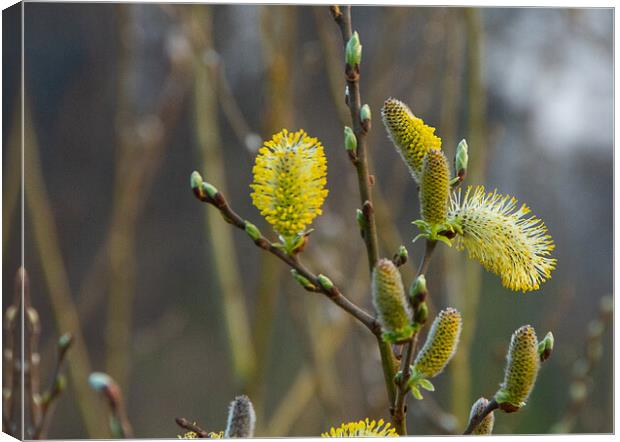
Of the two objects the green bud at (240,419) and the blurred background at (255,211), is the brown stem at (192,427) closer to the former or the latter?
the green bud at (240,419)

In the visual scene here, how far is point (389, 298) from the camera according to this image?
76 centimetres

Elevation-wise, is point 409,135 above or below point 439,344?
above

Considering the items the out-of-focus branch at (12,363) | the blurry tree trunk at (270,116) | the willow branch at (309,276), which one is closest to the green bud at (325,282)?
the willow branch at (309,276)

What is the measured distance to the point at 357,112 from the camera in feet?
2.83

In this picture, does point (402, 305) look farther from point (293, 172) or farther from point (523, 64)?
point (523, 64)

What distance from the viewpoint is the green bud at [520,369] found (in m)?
0.82


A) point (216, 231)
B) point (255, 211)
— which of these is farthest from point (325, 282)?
point (255, 211)

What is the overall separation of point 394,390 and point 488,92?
144cm

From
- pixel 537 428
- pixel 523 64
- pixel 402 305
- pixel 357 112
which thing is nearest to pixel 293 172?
pixel 357 112

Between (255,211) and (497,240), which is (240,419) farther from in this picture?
(255,211)

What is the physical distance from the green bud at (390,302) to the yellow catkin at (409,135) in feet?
0.43

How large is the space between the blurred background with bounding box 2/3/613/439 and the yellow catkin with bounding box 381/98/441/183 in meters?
0.66

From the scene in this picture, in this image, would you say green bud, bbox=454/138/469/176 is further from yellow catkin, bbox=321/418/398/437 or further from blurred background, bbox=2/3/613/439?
blurred background, bbox=2/3/613/439

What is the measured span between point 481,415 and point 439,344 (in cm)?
8
